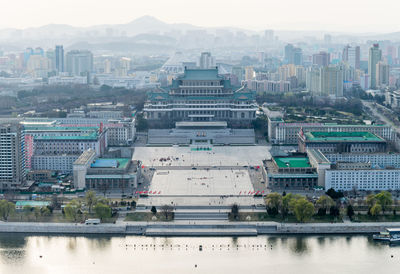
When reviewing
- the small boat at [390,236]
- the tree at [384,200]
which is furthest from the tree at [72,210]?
the tree at [384,200]

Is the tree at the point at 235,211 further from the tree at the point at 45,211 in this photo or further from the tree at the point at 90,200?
the tree at the point at 45,211

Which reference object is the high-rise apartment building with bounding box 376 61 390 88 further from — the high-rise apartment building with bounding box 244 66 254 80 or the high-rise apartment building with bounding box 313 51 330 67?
the high-rise apartment building with bounding box 313 51 330 67

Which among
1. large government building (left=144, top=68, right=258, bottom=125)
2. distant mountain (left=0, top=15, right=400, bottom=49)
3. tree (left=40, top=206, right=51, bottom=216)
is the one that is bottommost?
tree (left=40, top=206, right=51, bottom=216)

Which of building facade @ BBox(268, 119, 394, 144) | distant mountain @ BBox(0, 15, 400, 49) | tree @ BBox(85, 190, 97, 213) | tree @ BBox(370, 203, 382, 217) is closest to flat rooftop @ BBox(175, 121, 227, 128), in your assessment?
building facade @ BBox(268, 119, 394, 144)

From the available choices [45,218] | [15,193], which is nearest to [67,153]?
[15,193]

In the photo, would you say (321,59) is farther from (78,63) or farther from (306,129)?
(306,129)

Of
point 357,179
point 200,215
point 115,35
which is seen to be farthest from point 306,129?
point 115,35
